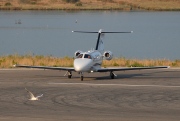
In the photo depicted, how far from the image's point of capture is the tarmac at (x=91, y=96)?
22.5 metres

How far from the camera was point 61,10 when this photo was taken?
148 meters

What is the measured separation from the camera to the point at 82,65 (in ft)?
106

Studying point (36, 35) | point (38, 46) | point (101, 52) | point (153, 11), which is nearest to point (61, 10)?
point (153, 11)

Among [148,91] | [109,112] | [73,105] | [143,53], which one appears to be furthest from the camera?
[143,53]

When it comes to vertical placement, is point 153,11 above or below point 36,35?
above

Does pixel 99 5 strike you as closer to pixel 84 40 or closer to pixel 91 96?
pixel 84 40

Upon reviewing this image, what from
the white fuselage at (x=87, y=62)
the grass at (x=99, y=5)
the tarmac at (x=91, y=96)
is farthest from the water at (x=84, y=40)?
the grass at (x=99, y=5)

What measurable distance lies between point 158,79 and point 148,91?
496cm

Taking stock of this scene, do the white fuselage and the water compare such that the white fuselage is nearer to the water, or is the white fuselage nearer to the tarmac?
the tarmac

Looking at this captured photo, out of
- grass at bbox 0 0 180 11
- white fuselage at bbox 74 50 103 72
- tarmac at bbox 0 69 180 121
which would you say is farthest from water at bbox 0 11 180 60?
grass at bbox 0 0 180 11

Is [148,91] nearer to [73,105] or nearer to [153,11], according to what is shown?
[73,105]

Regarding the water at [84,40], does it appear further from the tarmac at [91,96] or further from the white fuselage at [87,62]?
the white fuselage at [87,62]

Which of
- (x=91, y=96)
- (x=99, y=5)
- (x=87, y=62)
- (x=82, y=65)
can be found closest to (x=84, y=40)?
(x=87, y=62)

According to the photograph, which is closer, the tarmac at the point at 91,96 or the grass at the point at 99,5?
the tarmac at the point at 91,96
